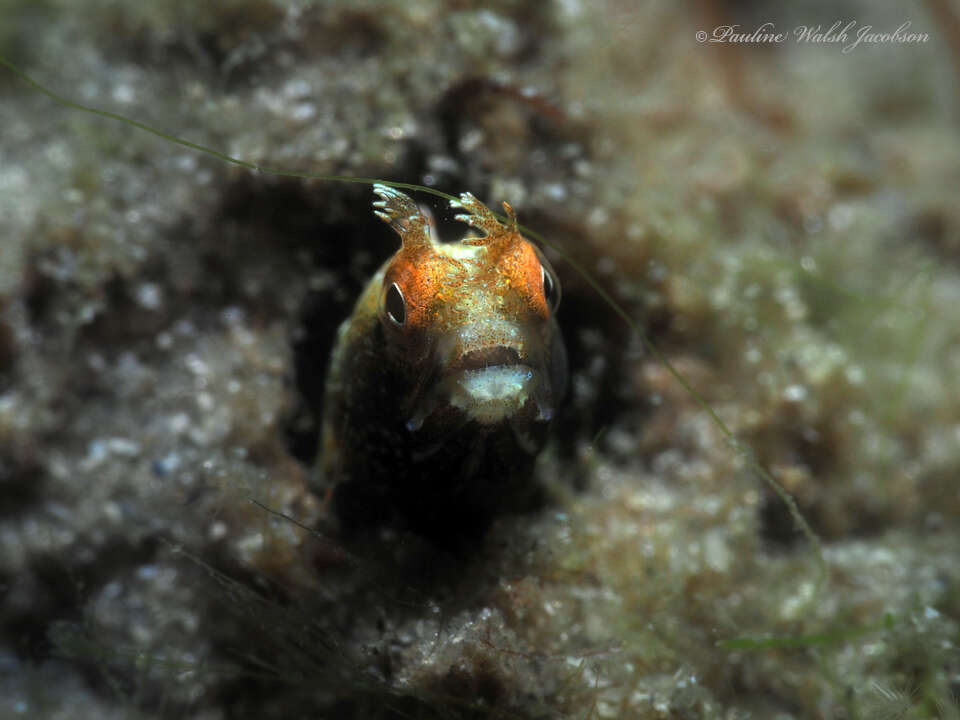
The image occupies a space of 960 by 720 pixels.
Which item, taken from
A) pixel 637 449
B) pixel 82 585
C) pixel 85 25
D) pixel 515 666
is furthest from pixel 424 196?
pixel 85 25

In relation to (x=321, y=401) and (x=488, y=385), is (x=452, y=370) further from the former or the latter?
(x=321, y=401)

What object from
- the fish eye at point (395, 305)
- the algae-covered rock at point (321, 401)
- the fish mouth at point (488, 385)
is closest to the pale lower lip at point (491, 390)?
the fish mouth at point (488, 385)

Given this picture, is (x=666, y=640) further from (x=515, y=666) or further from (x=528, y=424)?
(x=528, y=424)

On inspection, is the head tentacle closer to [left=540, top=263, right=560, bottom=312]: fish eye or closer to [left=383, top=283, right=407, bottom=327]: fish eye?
[left=383, top=283, right=407, bottom=327]: fish eye

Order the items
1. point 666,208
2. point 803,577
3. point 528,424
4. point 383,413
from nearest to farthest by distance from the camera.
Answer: point 528,424 → point 383,413 → point 803,577 → point 666,208

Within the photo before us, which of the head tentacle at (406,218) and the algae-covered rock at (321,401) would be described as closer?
the head tentacle at (406,218)

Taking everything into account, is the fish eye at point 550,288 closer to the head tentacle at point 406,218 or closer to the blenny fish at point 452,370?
the blenny fish at point 452,370

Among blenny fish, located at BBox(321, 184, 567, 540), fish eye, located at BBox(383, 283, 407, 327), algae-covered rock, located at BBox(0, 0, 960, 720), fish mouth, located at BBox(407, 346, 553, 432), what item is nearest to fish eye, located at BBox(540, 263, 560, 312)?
blenny fish, located at BBox(321, 184, 567, 540)
